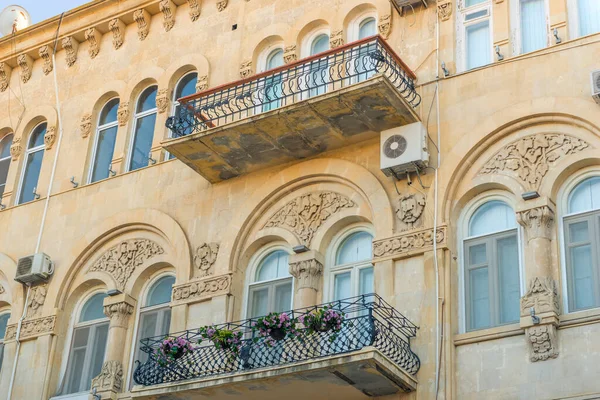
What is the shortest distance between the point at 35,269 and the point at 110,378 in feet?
9.94

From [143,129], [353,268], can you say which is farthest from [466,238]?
[143,129]

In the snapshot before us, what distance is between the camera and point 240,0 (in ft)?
71.2

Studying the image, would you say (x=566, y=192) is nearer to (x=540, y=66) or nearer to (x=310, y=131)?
(x=540, y=66)

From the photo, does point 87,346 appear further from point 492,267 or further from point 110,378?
point 492,267

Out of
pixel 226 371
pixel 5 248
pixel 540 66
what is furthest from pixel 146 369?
pixel 540 66

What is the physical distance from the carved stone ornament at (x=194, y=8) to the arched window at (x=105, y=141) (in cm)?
233

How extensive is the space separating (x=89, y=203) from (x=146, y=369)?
5.09 metres

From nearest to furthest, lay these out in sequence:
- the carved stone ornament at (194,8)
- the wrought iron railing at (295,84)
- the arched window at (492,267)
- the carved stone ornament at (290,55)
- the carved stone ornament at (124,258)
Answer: the arched window at (492,267)
the wrought iron railing at (295,84)
the carved stone ornament at (124,258)
the carved stone ornament at (290,55)
the carved stone ornament at (194,8)

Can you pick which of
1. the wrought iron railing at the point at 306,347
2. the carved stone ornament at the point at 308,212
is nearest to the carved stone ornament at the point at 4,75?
the carved stone ornament at the point at 308,212

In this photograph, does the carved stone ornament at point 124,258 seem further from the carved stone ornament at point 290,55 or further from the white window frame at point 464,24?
the white window frame at point 464,24

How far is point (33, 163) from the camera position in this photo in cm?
2316

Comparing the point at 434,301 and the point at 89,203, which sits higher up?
the point at 89,203

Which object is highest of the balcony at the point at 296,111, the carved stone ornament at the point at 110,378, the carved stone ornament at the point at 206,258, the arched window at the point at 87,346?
the balcony at the point at 296,111

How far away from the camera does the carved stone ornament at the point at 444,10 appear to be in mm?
18750
